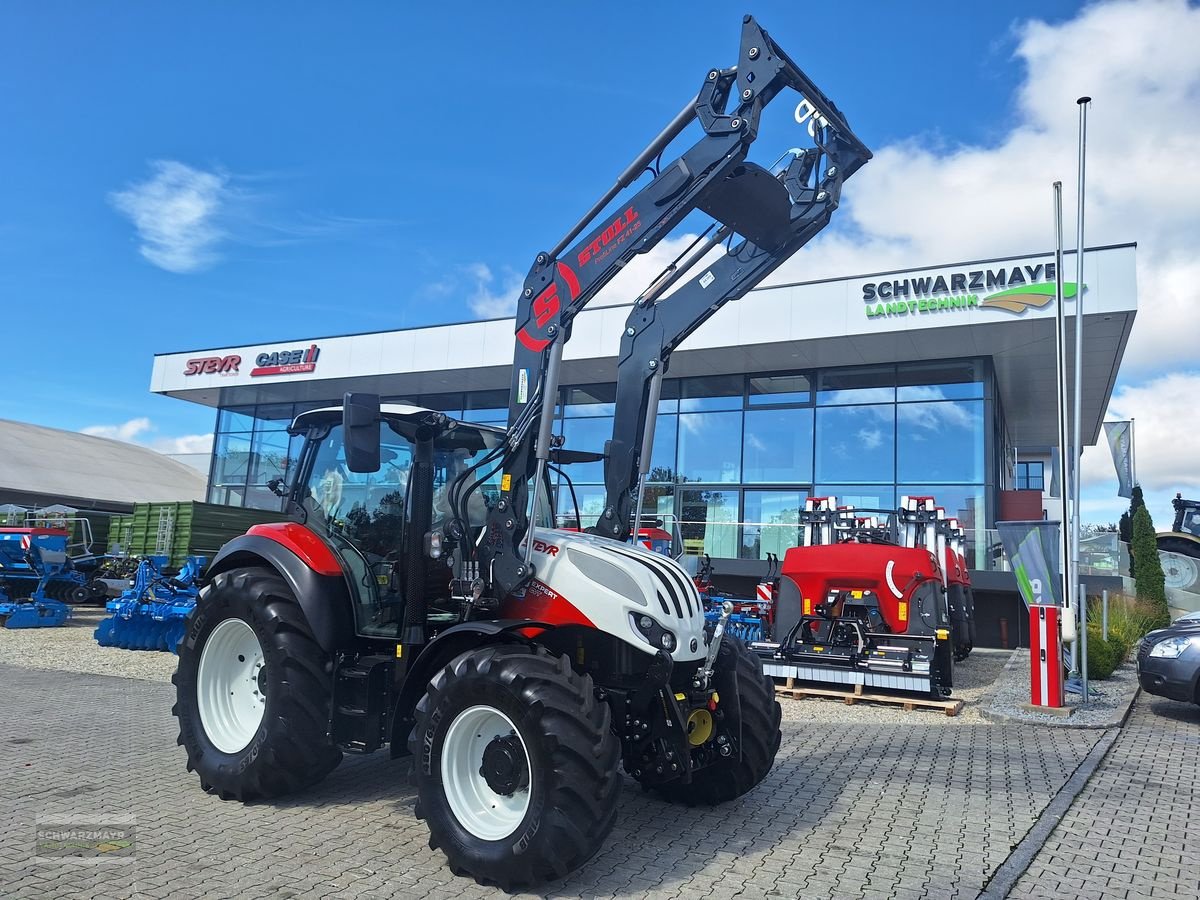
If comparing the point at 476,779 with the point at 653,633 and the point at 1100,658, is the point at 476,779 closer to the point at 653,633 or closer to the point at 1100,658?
the point at 653,633

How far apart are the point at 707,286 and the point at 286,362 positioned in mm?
Answer: 20920

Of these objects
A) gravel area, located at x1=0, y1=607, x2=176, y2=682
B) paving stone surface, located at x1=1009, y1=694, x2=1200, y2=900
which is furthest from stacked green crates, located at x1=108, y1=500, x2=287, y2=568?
paving stone surface, located at x1=1009, y1=694, x2=1200, y2=900

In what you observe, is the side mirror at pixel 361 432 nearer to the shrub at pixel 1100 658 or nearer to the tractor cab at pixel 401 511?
the tractor cab at pixel 401 511

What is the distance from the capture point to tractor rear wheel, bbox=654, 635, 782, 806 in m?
5.36

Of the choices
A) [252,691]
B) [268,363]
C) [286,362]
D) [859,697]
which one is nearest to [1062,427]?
[859,697]

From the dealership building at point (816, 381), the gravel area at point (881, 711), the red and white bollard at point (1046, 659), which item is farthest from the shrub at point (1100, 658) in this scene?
the dealership building at point (816, 381)

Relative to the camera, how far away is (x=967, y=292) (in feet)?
56.4

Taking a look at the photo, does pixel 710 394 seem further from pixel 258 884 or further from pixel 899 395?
pixel 258 884

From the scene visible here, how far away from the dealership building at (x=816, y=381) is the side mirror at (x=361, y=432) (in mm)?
10150

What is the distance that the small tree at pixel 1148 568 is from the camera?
17.2m

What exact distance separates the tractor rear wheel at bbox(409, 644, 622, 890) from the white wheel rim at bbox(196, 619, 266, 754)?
1.85 meters

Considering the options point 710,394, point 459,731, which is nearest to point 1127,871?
point 459,731

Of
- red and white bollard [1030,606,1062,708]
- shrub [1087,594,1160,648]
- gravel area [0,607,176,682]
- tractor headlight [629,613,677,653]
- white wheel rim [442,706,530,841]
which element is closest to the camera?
white wheel rim [442,706,530,841]
